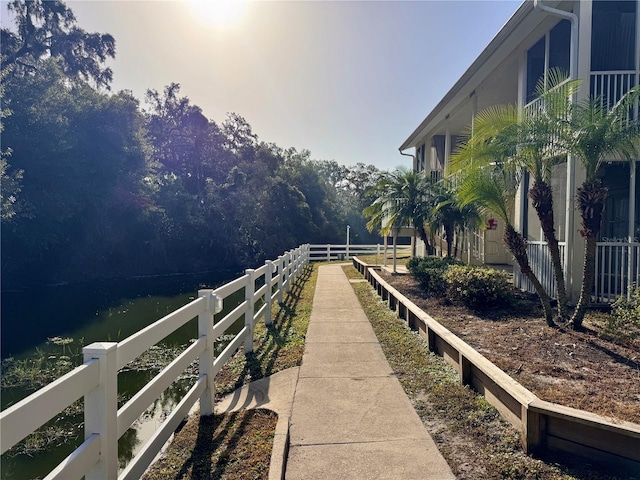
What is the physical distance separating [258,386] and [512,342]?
310 cm

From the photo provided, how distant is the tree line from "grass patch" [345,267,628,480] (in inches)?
407

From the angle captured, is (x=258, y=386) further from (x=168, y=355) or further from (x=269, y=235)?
(x=269, y=235)

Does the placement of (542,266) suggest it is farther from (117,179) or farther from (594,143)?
(117,179)

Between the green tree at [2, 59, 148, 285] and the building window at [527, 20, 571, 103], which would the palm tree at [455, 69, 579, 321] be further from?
the green tree at [2, 59, 148, 285]

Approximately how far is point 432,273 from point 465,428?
5537mm

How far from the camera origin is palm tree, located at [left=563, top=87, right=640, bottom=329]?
5.18m

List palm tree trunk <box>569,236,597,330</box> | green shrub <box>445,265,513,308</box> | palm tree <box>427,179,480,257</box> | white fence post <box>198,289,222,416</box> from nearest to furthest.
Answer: white fence post <box>198,289,222,416</box> < palm tree trunk <box>569,236,597,330</box> < green shrub <box>445,265,513,308</box> < palm tree <box>427,179,480,257</box>

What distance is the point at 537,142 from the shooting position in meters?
5.54

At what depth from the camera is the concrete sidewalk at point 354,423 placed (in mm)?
2979

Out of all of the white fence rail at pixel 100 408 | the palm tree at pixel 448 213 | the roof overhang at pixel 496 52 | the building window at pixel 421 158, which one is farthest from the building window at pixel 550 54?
the building window at pixel 421 158

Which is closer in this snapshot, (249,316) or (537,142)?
(537,142)

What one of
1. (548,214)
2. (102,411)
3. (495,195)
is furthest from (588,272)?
(102,411)

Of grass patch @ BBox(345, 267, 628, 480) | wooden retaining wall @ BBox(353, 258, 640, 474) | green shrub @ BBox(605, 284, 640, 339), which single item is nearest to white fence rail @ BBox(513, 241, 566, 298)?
green shrub @ BBox(605, 284, 640, 339)

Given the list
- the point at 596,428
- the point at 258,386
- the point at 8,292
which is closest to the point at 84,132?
the point at 8,292
